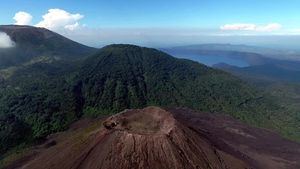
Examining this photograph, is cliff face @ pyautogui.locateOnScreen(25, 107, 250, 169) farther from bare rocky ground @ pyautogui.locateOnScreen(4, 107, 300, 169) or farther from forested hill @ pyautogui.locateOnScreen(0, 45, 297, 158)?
forested hill @ pyautogui.locateOnScreen(0, 45, 297, 158)

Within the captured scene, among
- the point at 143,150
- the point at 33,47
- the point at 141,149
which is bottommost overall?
the point at 33,47

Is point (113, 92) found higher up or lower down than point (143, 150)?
lower down

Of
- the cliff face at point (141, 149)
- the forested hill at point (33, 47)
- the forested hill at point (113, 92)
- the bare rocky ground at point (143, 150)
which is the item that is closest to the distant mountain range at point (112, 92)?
the forested hill at point (113, 92)

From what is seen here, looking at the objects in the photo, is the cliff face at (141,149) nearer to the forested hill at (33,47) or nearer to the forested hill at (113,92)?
the forested hill at (113,92)

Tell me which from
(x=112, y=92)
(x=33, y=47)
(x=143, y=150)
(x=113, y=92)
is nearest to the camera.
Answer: (x=143, y=150)

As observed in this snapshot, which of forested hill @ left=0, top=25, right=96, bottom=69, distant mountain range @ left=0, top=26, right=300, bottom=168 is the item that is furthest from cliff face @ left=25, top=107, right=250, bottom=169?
forested hill @ left=0, top=25, right=96, bottom=69

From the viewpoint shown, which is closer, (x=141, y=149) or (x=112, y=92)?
(x=141, y=149)

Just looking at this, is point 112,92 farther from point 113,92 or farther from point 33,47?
point 33,47

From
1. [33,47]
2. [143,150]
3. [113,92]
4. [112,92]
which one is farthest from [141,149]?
[33,47]
